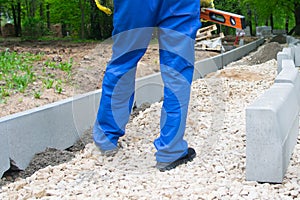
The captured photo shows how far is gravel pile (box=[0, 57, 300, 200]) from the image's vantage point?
3.14 metres

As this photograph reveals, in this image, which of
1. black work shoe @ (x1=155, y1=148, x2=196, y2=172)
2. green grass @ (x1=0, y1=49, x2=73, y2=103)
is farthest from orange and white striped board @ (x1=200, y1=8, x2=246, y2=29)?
green grass @ (x1=0, y1=49, x2=73, y2=103)

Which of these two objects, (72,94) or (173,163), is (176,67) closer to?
(173,163)

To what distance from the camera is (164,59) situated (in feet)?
12.0

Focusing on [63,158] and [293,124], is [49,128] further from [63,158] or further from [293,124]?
[293,124]

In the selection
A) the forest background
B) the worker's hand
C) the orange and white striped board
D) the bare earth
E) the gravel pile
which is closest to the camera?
the gravel pile

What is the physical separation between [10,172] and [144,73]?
472 cm

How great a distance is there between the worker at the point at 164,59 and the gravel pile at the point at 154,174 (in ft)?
0.85

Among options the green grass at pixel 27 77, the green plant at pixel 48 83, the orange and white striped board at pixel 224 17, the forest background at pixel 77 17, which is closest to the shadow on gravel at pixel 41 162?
the green grass at pixel 27 77

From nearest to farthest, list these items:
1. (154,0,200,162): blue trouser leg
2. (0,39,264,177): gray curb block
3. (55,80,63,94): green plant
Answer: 1. (154,0,200,162): blue trouser leg
2. (0,39,264,177): gray curb block
3. (55,80,63,94): green plant

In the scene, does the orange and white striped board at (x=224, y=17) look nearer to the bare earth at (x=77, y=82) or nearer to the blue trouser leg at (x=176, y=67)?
the blue trouser leg at (x=176, y=67)

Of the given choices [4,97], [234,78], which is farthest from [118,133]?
[234,78]

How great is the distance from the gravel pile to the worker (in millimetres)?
258

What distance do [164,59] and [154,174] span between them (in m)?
0.87

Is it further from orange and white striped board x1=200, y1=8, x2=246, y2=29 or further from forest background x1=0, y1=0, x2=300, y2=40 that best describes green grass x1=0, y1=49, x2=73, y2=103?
forest background x1=0, y1=0, x2=300, y2=40
